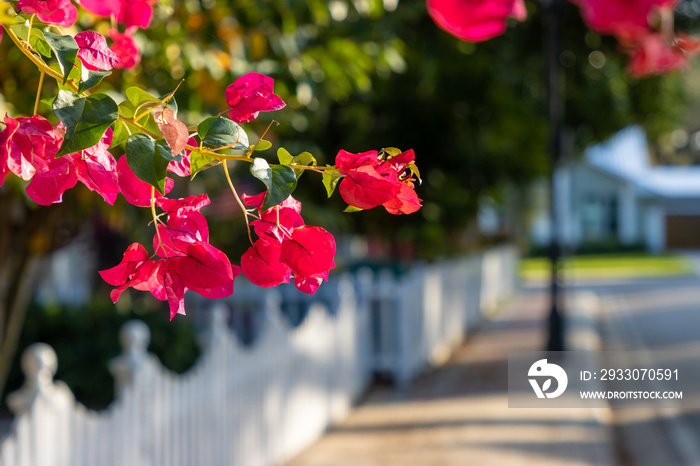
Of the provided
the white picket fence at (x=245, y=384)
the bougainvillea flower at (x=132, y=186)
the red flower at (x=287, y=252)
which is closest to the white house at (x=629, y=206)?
the white picket fence at (x=245, y=384)

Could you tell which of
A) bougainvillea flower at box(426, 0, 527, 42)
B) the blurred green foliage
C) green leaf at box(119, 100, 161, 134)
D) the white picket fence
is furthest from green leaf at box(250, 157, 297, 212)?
the blurred green foliage

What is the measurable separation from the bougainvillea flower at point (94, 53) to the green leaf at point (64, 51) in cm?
2

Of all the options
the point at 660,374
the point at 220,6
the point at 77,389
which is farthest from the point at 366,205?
the point at 660,374

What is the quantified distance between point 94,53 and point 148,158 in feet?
0.58

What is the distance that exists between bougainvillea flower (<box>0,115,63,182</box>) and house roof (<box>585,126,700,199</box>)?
42.5 meters

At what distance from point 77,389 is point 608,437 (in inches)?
189

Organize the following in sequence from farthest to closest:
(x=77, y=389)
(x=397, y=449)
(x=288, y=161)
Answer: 1. (x=77, y=389)
2. (x=397, y=449)
3. (x=288, y=161)

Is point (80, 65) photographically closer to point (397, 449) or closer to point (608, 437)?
point (397, 449)

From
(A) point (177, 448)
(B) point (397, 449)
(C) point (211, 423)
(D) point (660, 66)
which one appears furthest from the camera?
(B) point (397, 449)

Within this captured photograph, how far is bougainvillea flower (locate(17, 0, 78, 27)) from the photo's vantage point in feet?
3.52

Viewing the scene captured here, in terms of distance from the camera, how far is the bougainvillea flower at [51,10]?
107 cm

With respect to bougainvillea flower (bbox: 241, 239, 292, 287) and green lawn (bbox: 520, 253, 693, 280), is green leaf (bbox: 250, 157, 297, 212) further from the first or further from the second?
green lawn (bbox: 520, 253, 693, 280)

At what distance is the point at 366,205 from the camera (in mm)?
1021

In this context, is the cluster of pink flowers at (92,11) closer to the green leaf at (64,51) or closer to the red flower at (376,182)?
the green leaf at (64,51)
